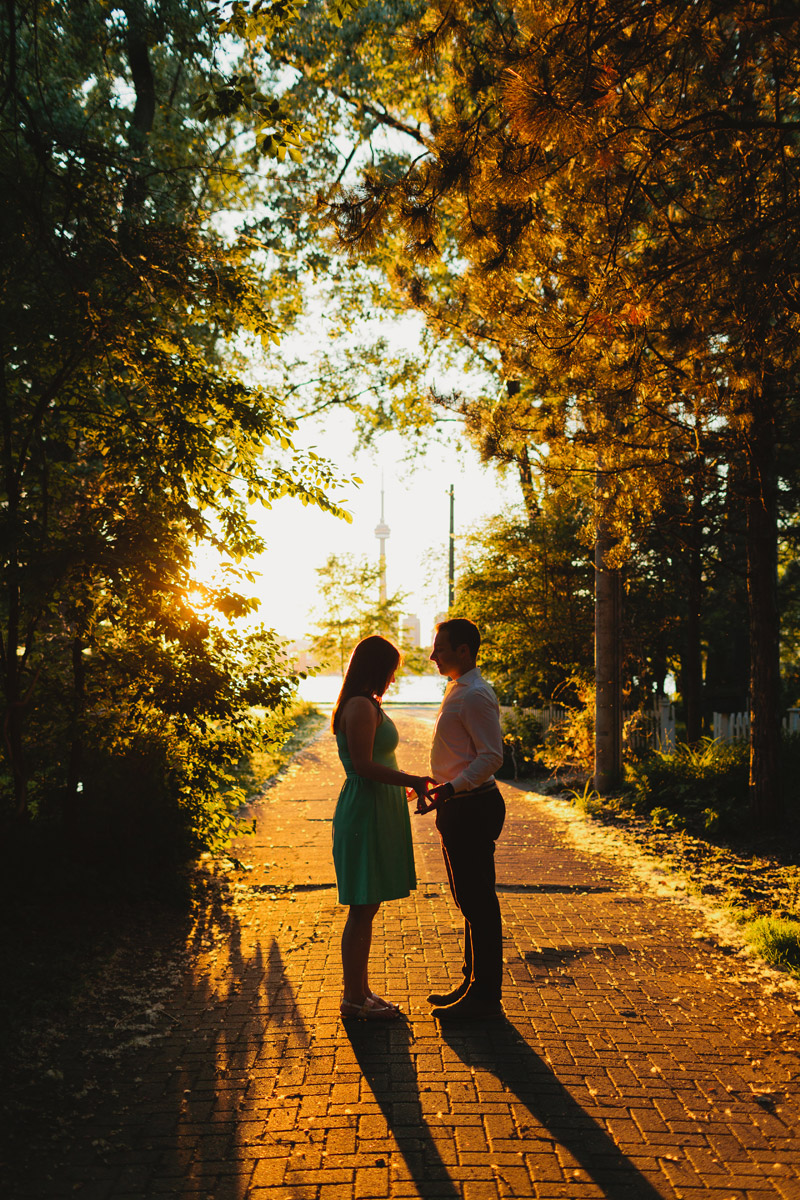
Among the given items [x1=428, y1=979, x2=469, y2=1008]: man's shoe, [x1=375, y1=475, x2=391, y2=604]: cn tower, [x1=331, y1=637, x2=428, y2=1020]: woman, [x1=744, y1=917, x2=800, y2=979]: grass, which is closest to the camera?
[x1=331, y1=637, x2=428, y2=1020]: woman

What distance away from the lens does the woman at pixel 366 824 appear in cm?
475

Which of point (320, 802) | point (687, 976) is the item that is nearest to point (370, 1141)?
point (687, 976)

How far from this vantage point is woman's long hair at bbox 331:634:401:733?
15.8 feet

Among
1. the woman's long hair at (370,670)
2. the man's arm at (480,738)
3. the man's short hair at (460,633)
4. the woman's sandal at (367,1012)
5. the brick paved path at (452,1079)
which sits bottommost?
the brick paved path at (452,1079)

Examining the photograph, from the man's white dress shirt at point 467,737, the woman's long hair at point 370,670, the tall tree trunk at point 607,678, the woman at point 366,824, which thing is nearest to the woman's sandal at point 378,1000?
the woman at point 366,824

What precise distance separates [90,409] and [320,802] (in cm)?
863

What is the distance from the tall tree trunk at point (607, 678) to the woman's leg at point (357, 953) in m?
9.10

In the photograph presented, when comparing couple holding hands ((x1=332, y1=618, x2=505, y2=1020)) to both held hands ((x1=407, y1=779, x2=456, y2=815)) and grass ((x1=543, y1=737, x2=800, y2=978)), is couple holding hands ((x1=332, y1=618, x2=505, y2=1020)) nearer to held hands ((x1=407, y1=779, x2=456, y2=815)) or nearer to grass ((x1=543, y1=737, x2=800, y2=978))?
held hands ((x1=407, y1=779, x2=456, y2=815))

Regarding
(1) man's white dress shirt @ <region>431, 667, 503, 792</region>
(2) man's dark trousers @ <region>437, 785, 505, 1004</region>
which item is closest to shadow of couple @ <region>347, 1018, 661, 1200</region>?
(2) man's dark trousers @ <region>437, 785, 505, 1004</region>

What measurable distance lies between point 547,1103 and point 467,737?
68.0 inches

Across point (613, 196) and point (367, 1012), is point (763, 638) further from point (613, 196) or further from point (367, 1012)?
point (367, 1012)

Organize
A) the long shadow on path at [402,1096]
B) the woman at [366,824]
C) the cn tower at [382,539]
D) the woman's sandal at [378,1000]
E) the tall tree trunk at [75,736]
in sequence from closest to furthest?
the long shadow on path at [402,1096], the woman at [366,824], the woman's sandal at [378,1000], the tall tree trunk at [75,736], the cn tower at [382,539]

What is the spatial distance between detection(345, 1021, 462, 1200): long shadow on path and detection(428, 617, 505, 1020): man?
36cm

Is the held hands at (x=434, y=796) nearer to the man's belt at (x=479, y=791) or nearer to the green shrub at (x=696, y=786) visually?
the man's belt at (x=479, y=791)
